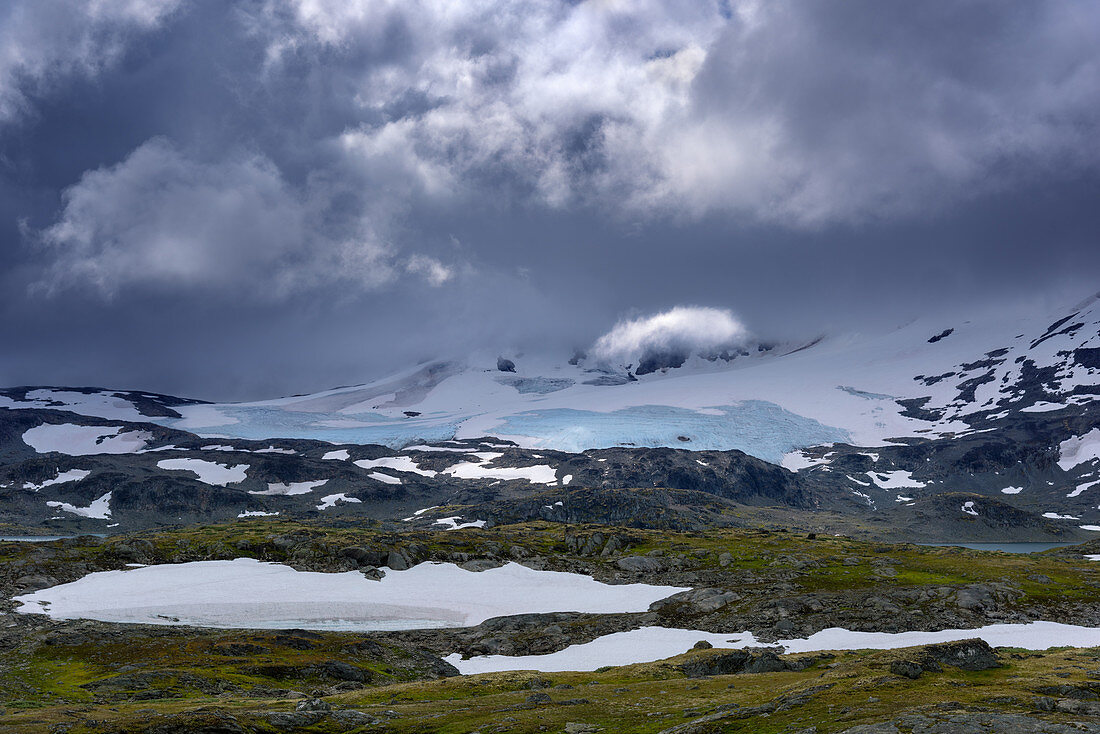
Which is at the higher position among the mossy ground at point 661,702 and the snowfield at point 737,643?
the mossy ground at point 661,702

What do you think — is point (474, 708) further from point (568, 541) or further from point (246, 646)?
point (568, 541)

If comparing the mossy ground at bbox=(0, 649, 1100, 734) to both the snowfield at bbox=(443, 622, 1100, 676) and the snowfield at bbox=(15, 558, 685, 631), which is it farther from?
the snowfield at bbox=(15, 558, 685, 631)

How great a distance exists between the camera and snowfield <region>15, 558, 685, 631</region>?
91125mm

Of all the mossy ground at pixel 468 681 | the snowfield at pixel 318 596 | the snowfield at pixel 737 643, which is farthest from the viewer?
the snowfield at pixel 318 596

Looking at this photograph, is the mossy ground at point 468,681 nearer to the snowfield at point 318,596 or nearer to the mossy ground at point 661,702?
the mossy ground at point 661,702

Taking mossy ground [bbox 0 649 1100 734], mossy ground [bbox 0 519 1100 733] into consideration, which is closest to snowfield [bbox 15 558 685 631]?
mossy ground [bbox 0 519 1100 733]

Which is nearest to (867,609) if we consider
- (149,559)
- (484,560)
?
(484,560)

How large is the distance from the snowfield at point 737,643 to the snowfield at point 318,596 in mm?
17177

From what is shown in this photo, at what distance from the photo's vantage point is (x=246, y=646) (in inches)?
2657

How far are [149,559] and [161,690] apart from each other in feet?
243

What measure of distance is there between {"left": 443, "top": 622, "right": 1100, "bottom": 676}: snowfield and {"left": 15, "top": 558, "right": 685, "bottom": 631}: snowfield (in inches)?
676

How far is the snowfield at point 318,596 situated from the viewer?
299 ft

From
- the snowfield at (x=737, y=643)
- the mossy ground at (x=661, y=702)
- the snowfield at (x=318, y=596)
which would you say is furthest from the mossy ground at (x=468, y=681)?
the snowfield at (x=737, y=643)

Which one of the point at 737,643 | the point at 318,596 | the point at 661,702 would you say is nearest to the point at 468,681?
the point at 661,702
